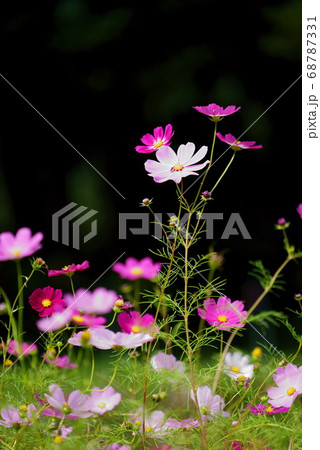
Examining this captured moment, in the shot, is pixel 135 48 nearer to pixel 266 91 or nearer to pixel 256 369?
pixel 266 91

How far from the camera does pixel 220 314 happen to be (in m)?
0.60

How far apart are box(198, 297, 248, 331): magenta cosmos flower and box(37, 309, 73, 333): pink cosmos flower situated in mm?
129

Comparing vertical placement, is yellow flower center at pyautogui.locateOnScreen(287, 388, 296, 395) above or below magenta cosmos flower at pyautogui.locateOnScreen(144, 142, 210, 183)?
below

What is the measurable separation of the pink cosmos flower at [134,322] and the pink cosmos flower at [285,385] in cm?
13

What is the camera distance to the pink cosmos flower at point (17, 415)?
0.50 metres

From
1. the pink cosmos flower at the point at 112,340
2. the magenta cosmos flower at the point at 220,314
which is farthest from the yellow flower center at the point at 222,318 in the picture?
the pink cosmos flower at the point at 112,340

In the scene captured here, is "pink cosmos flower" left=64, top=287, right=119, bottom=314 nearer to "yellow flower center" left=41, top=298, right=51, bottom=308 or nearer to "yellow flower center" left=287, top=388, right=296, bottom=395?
"yellow flower center" left=41, top=298, right=51, bottom=308

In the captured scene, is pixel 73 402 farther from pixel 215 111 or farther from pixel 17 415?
pixel 215 111

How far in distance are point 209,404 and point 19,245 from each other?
24cm

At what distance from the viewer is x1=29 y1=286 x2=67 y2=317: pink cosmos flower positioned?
22.8 inches
